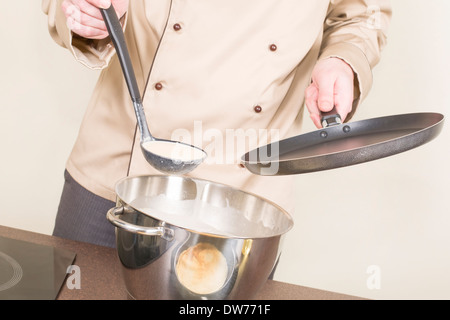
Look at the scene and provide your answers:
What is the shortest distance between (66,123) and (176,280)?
1133mm

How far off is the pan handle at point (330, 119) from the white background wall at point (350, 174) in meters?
0.76

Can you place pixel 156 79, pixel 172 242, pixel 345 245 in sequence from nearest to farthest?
pixel 172 242, pixel 156 79, pixel 345 245

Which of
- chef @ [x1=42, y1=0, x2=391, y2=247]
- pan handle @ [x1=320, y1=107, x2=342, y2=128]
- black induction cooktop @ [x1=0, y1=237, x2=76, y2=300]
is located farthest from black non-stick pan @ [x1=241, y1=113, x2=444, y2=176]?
black induction cooktop @ [x1=0, y1=237, x2=76, y2=300]

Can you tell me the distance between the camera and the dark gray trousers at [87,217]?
38.8 inches

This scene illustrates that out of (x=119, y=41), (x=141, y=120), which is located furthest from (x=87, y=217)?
(x=119, y=41)

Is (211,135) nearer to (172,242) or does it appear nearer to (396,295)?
(172,242)

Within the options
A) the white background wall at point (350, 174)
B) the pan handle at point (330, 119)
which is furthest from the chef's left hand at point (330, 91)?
the white background wall at point (350, 174)

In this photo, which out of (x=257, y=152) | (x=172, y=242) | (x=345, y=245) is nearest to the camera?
(x=172, y=242)

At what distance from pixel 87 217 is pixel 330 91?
47 cm

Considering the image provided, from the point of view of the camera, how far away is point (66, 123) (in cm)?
167

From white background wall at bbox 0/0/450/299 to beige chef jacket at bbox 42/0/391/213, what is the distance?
0.51 metres

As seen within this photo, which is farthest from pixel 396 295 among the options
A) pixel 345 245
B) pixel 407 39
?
pixel 407 39

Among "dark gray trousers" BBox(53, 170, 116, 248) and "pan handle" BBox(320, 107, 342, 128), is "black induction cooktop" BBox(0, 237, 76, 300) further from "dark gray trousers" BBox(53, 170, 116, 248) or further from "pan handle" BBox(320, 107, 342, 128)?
"pan handle" BBox(320, 107, 342, 128)
